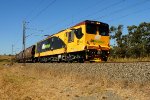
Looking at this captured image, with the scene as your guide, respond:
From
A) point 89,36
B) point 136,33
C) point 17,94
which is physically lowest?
point 17,94

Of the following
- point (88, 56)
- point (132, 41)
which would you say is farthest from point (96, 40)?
point (132, 41)

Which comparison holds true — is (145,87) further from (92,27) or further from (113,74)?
(92,27)

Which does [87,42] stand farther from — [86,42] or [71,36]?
[71,36]

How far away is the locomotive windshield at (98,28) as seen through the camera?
21.3 metres

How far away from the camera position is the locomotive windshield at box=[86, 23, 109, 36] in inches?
837

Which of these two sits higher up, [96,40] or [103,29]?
[103,29]

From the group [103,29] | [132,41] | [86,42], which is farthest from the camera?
[132,41]

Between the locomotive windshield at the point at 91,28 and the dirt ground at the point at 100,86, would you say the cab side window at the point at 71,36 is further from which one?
the dirt ground at the point at 100,86

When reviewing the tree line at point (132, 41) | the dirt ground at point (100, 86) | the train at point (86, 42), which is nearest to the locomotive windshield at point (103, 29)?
the train at point (86, 42)

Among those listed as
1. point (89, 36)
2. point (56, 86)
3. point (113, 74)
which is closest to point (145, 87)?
point (113, 74)

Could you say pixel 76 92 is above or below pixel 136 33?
below

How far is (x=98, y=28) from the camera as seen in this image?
72.2ft

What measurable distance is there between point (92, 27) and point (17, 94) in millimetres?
10219

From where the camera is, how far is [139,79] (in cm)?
1101
